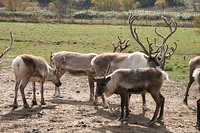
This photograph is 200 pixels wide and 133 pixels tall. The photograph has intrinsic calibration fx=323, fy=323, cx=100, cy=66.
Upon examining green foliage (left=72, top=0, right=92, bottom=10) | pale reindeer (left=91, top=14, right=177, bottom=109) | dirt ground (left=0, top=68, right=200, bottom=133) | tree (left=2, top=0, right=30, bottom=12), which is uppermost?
green foliage (left=72, top=0, right=92, bottom=10)

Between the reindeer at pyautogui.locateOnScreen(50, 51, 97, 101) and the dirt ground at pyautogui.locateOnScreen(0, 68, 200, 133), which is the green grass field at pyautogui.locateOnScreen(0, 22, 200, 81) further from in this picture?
the dirt ground at pyautogui.locateOnScreen(0, 68, 200, 133)

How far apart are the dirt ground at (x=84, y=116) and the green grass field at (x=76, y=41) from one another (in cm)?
774

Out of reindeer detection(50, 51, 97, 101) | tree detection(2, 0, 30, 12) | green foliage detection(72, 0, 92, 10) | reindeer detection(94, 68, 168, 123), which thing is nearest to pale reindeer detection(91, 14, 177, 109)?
reindeer detection(50, 51, 97, 101)

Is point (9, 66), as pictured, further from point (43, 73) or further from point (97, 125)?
point (97, 125)

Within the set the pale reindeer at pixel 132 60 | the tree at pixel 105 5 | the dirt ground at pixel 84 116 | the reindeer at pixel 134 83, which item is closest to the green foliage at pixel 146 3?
the tree at pixel 105 5

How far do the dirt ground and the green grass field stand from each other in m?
7.74

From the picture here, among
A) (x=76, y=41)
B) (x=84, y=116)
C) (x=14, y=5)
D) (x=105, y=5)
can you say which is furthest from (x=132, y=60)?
(x=105, y=5)

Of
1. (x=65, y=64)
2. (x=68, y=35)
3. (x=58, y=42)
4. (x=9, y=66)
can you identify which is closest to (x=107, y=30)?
(x=68, y=35)

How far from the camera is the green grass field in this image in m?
24.0

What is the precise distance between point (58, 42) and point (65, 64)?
17.2 m

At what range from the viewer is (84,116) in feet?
29.8

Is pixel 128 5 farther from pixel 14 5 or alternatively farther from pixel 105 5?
pixel 14 5

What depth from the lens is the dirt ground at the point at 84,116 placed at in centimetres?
794

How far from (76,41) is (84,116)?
21.5 m
